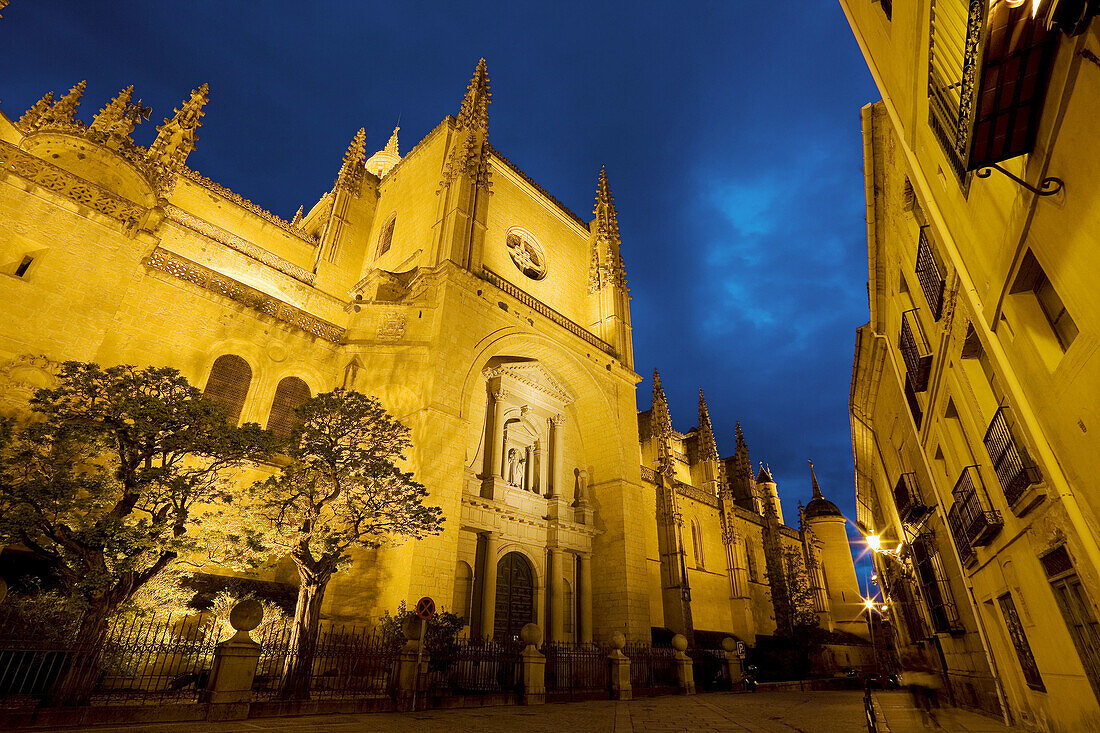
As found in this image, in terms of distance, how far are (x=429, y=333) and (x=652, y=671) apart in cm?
1198

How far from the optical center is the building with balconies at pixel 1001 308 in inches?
152

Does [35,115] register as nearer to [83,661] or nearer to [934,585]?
[83,661]

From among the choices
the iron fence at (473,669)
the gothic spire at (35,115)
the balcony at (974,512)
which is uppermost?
the gothic spire at (35,115)

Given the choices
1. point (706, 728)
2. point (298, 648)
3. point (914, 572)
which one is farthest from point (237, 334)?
point (914, 572)

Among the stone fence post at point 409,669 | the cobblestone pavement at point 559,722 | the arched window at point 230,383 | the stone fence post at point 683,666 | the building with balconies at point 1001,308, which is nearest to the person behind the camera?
the building with balconies at point 1001,308

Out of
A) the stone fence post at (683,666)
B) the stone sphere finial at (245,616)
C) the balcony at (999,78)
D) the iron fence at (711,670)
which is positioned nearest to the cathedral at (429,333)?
the iron fence at (711,670)

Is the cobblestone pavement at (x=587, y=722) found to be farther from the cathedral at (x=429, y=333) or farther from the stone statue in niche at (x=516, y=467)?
the stone statue in niche at (x=516, y=467)

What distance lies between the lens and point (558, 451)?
20.9 m

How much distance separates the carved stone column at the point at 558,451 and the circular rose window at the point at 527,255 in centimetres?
692

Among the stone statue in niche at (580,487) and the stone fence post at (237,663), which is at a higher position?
the stone statue in niche at (580,487)

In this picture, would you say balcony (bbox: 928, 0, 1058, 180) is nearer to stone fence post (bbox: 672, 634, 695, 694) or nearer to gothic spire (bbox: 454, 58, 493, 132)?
stone fence post (bbox: 672, 634, 695, 694)

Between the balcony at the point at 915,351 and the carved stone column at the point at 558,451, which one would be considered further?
the carved stone column at the point at 558,451

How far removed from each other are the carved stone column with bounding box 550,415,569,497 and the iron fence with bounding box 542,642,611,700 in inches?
267

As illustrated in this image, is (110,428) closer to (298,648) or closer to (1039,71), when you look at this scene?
(298,648)
